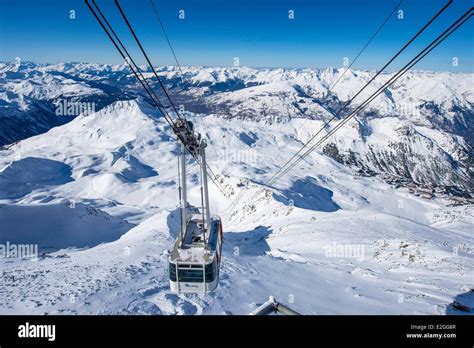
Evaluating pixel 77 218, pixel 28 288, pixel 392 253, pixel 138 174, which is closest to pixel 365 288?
pixel 392 253

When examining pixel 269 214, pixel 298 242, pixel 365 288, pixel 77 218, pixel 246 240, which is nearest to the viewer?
pixel 365 288

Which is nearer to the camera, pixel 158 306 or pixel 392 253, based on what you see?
pixel 158 306
